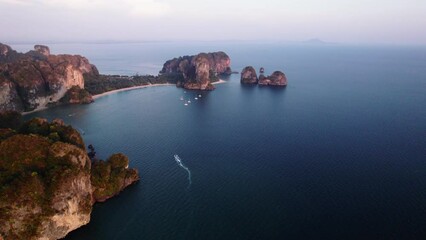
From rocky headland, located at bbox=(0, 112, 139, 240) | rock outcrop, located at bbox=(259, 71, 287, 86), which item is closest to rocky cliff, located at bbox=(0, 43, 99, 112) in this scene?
rocky headland, located at bbox=(0, 112, 139, 240)

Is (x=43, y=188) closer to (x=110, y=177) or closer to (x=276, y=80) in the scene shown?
(x=110, y=177)

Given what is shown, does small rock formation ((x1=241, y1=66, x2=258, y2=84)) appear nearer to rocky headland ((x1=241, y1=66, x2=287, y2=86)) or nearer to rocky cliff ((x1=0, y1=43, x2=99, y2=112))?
rocky headland ((x1=241, y1=66, x2=287, y2=86))

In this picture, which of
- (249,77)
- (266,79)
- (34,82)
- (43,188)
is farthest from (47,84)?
(266,79)

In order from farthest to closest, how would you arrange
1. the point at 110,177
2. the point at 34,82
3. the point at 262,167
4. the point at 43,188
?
the point at 34,82 < the point at 262,167 < the point at 110,177 < the point at 43,188

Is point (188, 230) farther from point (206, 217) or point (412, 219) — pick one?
point (412, 219)

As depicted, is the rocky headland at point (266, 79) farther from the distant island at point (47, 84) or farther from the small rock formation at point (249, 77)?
the distant island at point (47, 84)

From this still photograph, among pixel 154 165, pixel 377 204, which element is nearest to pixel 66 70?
pixel 154 165
